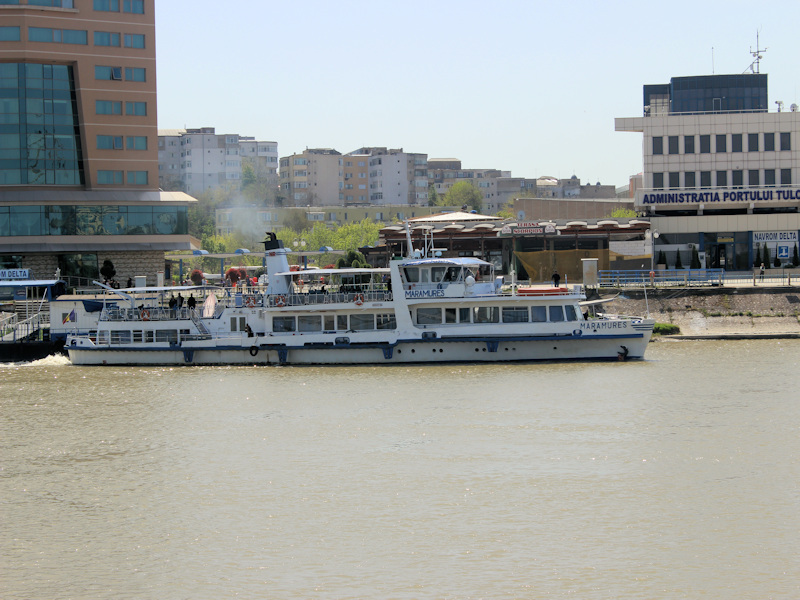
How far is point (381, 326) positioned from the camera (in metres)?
40.9

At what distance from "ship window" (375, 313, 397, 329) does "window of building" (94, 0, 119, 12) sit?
1432 inches

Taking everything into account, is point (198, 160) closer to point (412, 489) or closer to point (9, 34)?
point (9, 34)

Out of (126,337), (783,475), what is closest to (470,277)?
(126,337)

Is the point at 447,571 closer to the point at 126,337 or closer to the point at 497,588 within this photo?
the point at 497,588

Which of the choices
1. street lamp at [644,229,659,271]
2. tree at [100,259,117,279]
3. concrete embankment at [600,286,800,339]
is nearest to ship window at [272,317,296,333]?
concrete embankment at [600,286,800,339]

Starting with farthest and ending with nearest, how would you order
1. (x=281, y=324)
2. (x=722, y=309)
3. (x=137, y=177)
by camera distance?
1. (x=137, y=177)
2. (x=722, y=309)
3. (x=281, y=324)

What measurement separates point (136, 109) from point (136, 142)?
7.16ft

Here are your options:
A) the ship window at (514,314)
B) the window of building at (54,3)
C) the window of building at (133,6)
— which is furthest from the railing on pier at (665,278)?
the window of building at (54,3)

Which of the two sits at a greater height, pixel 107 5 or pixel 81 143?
pixel 107 5

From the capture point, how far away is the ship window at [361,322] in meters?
41.1

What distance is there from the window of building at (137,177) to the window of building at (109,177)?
0.65 meters

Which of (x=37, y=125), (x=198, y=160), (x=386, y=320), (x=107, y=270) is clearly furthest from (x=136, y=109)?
(x=198, y=160)

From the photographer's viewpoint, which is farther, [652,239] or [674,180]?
[674,180]

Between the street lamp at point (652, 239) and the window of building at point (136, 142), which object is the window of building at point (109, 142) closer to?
the window of building at point (136, 142)
